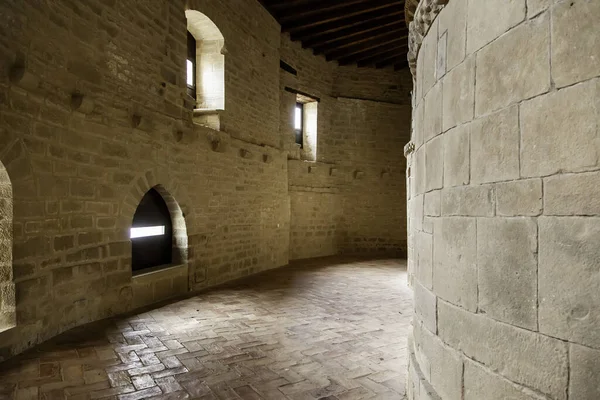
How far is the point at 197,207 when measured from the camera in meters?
6.84

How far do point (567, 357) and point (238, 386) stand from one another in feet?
8.57

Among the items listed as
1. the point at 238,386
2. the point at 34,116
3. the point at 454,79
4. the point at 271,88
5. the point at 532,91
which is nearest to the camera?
the point at 532,91

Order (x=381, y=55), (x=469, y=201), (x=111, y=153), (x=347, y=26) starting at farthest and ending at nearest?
(x=381, y=55)
(x=347, y=26)
(x=111, y=153)
(x=469, y=201)

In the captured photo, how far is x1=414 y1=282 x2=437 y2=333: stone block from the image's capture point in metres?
2.11

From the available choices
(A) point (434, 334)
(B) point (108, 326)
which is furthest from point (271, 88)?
(A) point (434, 334)

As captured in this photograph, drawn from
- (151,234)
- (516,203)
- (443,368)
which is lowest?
(443,368)

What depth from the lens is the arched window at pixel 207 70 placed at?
7.42 m

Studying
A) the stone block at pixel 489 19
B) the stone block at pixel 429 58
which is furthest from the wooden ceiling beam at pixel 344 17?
the stone block at pixel 489 19

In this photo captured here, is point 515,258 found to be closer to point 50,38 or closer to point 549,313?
point 549,313

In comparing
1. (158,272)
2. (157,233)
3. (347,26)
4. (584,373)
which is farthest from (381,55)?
(584,373)

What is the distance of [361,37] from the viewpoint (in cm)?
1060

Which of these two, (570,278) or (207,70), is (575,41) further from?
(207,70)

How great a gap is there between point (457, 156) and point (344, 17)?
8.63 meters

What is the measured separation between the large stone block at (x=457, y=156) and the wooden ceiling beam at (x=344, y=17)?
7782 mm
